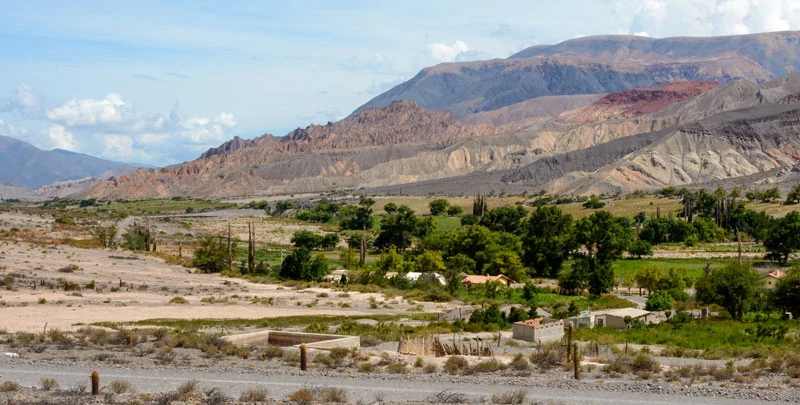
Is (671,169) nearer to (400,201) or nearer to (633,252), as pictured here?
(400,201)

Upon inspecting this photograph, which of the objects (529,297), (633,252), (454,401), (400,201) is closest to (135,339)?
(454,401)

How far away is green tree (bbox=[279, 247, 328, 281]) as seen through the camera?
60375mm

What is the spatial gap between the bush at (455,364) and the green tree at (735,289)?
21.7 metres

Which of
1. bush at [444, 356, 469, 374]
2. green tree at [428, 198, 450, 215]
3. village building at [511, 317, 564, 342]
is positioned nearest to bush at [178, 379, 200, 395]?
bush at [444, 356, 469, 374]

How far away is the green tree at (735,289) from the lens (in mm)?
41719

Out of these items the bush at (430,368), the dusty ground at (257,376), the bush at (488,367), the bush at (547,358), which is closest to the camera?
the dusty ground at (257,376)

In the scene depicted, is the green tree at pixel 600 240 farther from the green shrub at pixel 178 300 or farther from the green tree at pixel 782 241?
the green shrub at pixel 178 300

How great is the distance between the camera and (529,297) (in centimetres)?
5022

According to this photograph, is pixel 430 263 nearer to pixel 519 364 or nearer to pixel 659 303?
pixel 659 303

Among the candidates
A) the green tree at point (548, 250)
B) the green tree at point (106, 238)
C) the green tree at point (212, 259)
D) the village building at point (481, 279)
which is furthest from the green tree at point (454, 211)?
the village building at point (481, 279)

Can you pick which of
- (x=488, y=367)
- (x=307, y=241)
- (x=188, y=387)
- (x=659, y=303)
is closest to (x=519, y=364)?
(x=488, y=367)

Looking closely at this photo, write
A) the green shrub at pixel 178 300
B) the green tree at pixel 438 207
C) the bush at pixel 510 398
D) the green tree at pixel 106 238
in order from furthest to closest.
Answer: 1. the green tree at pixel 438 207
2. the green tree at pixel 106 238
3. the green shrub at pixel 178 300
4. the bush at pixel 510 398

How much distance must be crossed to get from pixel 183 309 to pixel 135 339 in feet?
46.2

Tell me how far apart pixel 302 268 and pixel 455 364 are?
37.1 meters
